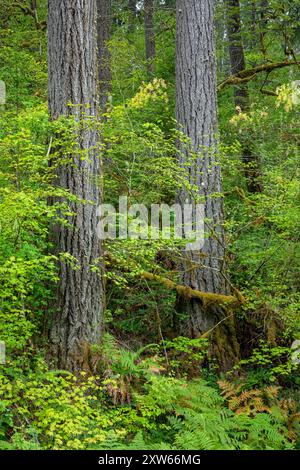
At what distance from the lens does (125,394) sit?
5.09 m

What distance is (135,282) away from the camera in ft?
22.6

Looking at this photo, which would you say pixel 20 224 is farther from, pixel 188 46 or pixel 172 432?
pixel 188 46

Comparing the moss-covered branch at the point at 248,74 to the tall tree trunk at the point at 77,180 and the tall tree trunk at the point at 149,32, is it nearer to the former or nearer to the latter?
the tall tree trunk at the point at 77,180

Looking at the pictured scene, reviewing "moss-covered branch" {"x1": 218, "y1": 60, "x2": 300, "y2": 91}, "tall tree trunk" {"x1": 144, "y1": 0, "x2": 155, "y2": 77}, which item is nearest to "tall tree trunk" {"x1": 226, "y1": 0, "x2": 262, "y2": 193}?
"moss-covered branch" {"x1": 218, "y1": 60, "x2": 300, "y2": 91}

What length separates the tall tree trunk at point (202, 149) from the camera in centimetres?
648

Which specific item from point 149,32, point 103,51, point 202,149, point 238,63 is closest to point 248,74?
point 238,63

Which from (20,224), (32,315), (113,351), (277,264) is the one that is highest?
(20,224)

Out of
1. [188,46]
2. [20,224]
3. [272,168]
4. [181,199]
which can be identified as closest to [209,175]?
[181,199]

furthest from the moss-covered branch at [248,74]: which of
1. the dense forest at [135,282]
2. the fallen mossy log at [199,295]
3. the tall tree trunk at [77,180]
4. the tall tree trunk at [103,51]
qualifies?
the fallen mossy log at [199,295]

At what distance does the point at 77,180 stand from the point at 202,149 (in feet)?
6.65

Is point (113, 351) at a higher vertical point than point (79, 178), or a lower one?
lower

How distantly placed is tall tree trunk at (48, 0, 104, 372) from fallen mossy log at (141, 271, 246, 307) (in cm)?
120
